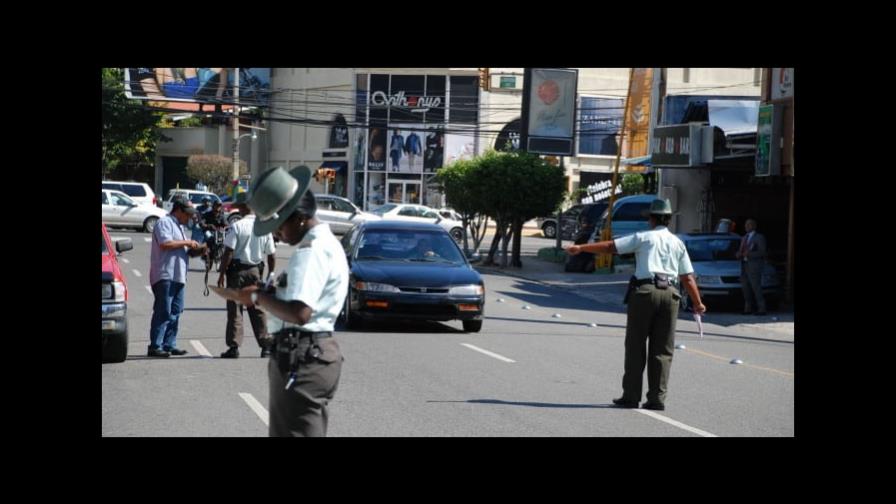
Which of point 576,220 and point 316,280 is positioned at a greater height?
point 576,220

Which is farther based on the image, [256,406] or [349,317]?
[349,317]

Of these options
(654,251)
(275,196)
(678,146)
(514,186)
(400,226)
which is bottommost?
(654,251)

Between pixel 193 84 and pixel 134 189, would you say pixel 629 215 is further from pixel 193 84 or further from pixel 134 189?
pixel 193 84

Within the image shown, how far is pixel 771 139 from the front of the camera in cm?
2297

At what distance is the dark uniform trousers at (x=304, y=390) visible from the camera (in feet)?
17.5

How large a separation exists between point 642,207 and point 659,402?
83.4 feet

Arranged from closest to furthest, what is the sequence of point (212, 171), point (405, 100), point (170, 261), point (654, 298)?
point (654, 298), point (170, 261), point (405, 100), point (212, 171)

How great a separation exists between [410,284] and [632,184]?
38.3 metres

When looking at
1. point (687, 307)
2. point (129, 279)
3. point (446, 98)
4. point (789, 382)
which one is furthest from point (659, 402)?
point (446, 98)

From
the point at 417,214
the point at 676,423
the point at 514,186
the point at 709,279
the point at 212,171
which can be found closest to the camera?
the point at 676,423

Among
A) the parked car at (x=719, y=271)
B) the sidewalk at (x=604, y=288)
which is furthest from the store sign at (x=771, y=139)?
the sidewalk at (x=604, y=288)

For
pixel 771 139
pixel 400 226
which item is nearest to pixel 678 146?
pixel 771 139

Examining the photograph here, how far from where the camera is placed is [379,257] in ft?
53.1

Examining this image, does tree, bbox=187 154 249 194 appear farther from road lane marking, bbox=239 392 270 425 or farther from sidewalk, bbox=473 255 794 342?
road lane marking, bbox=239 392 270 425
